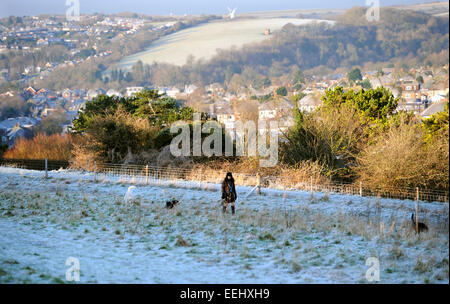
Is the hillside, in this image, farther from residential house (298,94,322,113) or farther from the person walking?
the person walking

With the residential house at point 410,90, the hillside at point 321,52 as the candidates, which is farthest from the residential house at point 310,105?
the hillside at point 321,52

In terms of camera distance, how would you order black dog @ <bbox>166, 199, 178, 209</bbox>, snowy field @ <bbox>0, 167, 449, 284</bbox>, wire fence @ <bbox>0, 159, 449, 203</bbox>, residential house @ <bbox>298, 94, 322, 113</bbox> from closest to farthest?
snowy field @ <bbox>0, 167, 449, 284</bbox>
black dog @ <bbox>166, 199, 178, 209</bbox>
wire fence @ <bbox>0, 159, 449, 203</bbox>
residential house @ <bbox>298, 94, 322, 113</bbox>

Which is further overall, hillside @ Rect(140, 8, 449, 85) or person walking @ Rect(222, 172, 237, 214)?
hillside @ Rect(140, 8, 449, 85)

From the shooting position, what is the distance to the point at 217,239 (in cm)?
1100

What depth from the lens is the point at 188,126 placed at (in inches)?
1161

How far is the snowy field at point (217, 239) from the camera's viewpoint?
27.5 feet

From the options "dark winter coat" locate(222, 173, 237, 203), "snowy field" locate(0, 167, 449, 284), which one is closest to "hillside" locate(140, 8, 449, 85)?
"snowy field" locate(0, 167, 449, 284)

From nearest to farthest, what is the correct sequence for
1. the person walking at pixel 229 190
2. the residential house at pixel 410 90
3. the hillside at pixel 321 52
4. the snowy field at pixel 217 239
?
the snowy field at pixel 217 239, the person walking at pixel 229 190, the residential house at pixel 410 90, the hillside at pixel 321 52

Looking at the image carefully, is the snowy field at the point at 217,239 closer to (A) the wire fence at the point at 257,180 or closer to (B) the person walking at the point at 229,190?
(B) the person walking at the point at 229,190

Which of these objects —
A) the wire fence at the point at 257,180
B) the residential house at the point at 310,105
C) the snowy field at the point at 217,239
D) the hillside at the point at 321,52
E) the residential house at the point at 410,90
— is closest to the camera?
the snowy field at the point at 217,239

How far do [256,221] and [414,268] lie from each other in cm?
476

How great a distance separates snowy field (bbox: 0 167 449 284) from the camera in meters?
8.39

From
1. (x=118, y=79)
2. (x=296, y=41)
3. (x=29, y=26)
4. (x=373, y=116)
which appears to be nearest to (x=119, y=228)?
(x=373, y=116)

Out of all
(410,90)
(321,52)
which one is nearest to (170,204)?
(410,90)
